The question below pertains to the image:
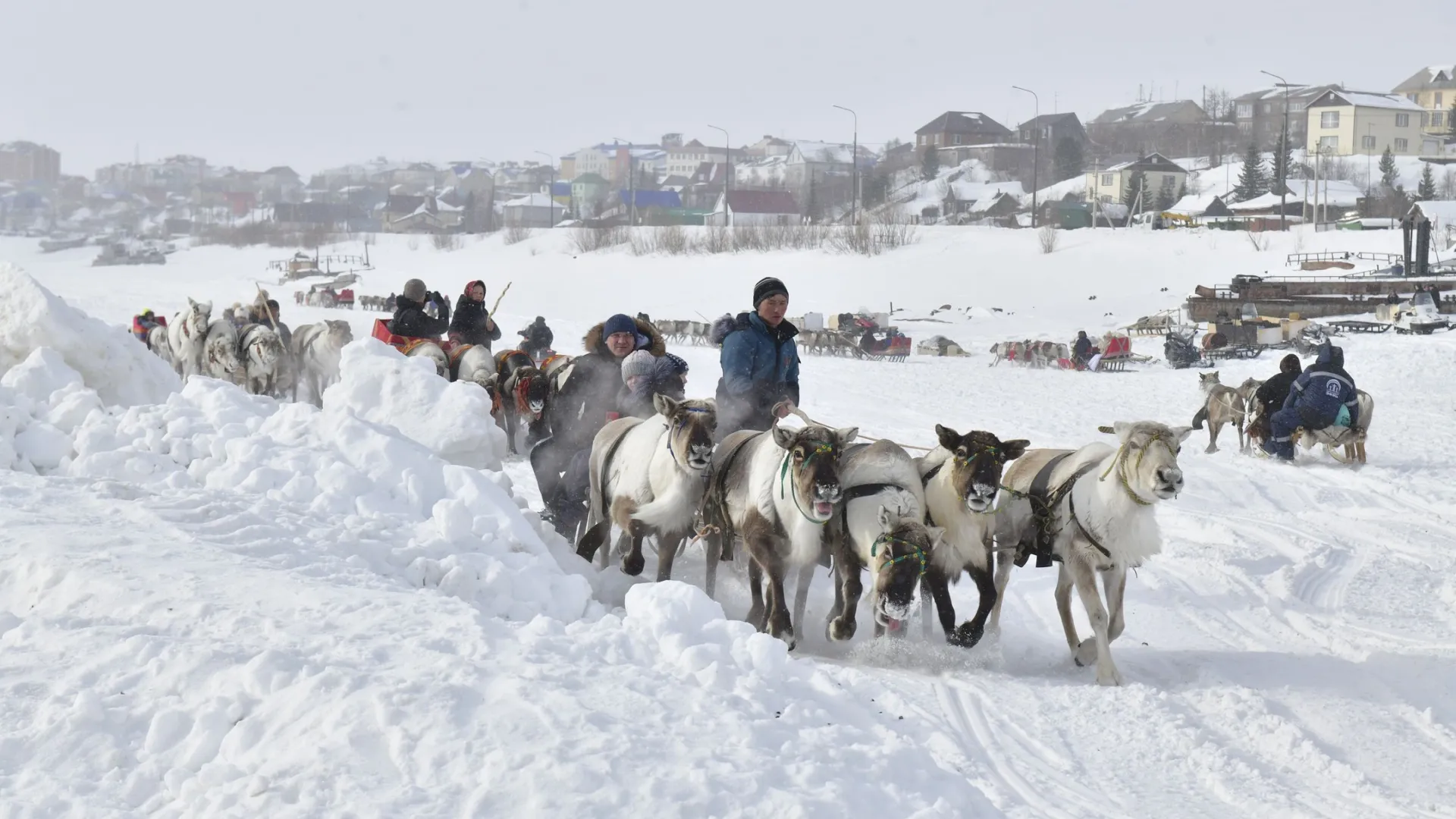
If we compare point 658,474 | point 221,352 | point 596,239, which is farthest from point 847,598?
point 596,239

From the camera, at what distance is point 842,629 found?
724 centimetres

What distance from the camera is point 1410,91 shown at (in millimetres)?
124875

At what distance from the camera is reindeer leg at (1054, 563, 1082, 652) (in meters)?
7.73

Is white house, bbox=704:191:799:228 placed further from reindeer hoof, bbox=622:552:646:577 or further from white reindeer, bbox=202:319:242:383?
reindeer hoof, bbox=622:552:646:577

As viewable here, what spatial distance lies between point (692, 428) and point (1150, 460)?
97.6 inches

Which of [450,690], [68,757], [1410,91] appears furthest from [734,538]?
[1410,91]

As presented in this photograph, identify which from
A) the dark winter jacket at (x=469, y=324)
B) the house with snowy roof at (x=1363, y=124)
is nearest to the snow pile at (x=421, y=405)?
the dark winter jacket at (x=469, y=324)

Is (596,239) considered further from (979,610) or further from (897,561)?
(897,561)

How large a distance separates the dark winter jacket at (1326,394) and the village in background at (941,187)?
34909 millimetres

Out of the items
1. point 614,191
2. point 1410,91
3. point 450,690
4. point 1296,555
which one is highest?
point 1410,91

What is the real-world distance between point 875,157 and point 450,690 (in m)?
156

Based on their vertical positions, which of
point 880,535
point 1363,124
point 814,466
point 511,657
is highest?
point 1363,124

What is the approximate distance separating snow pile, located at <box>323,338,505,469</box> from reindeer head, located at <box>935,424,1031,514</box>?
15.7 feet

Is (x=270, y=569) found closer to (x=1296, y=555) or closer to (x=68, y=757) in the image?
(x=68, y=757)
